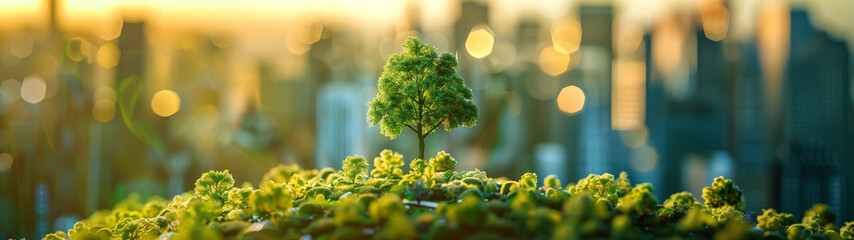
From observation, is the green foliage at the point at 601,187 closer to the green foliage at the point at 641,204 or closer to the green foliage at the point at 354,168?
the green foliage at the point at 641,204

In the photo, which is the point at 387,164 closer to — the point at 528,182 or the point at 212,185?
the point at 528,182

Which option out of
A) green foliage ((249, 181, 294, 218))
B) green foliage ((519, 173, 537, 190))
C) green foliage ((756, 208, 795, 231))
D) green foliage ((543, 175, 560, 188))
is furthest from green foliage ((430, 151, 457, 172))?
green foliage ((756, 208, 795, 231))

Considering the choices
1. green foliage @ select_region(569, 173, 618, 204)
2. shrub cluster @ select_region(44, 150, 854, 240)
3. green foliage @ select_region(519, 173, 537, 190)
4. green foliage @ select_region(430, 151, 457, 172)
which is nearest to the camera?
shrub cluster @ select_region(44, 150, 854, 240)

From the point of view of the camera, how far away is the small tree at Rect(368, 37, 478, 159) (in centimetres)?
3934

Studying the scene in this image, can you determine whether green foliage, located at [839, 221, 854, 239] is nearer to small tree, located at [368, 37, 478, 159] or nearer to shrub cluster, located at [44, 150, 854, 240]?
shrub cluster, located at [44, 150, 854, 240]

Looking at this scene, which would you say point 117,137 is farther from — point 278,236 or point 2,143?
point 278,236

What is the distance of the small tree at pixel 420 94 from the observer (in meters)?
39.3

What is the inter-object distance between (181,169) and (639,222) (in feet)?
574

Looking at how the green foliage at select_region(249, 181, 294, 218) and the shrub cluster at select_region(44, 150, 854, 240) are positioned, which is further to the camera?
the green foliage at select_region(249, 181, 294, 218)

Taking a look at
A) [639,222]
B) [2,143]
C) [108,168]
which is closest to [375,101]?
[639,222]

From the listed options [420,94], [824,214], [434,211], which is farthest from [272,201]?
[824,214]

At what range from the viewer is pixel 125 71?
185 m

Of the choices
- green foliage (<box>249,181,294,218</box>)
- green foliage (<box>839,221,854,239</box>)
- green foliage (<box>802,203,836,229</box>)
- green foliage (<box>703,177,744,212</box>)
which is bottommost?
green foliage (<box>839,221,854,239</box>)

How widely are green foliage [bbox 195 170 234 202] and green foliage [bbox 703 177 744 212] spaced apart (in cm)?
3312
